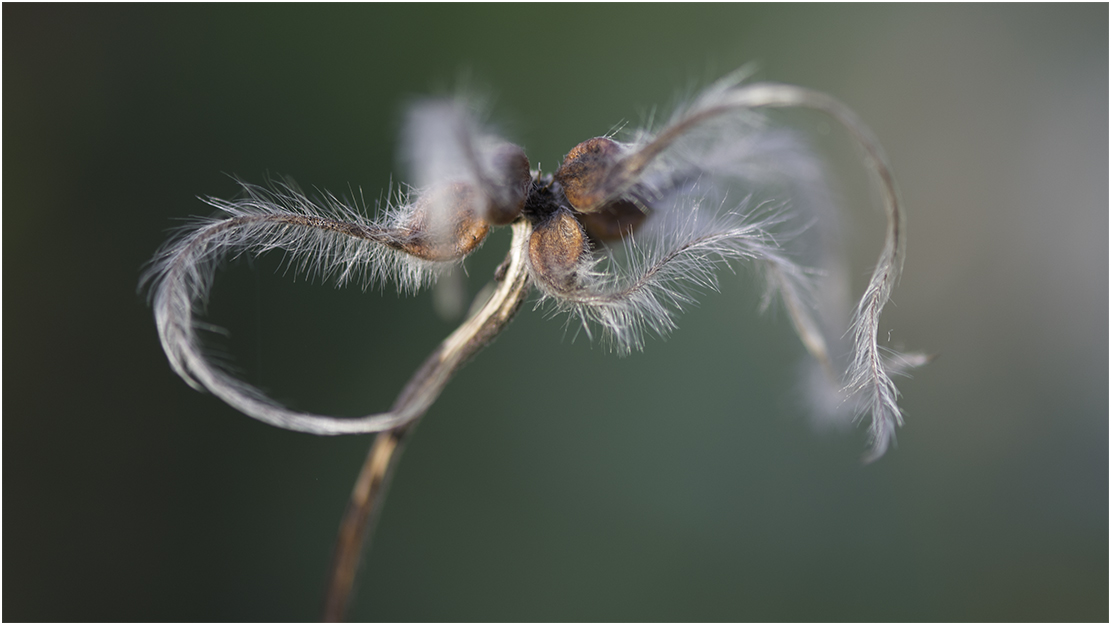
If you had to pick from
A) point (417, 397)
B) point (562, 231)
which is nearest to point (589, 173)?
point (562, 231)

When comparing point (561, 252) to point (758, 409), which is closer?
point (561, 252)

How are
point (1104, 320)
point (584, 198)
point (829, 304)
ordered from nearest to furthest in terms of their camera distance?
point (584, 198), point (829, 304), point (1104, 320)

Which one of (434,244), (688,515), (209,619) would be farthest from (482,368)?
(434,244)

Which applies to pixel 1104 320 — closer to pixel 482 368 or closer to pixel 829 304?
pixel 829 304

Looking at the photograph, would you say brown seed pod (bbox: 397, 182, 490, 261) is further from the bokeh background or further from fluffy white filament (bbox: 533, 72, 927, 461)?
the bokeh background

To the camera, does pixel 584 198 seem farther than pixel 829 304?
No

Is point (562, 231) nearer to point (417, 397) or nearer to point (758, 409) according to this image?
point (417, 397)

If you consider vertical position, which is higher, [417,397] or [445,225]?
[445,225]
